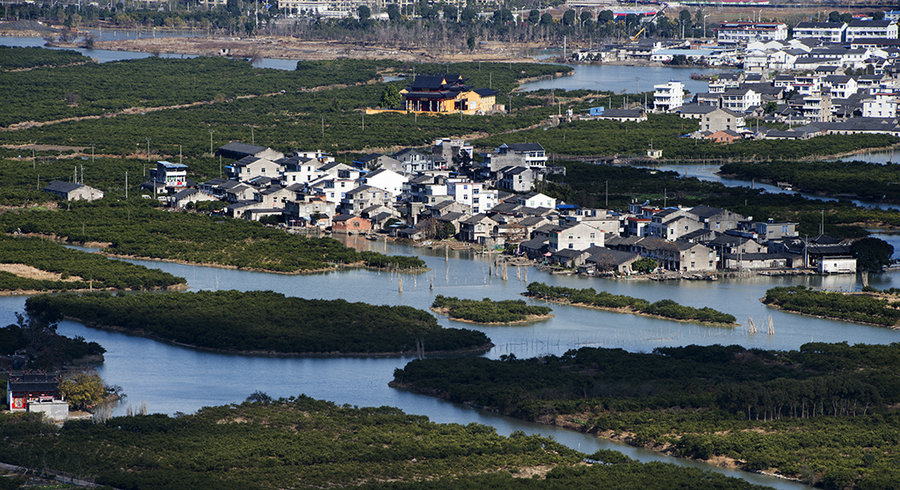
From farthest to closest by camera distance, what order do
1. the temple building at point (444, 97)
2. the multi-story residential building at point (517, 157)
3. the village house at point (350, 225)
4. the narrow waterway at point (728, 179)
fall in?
the temple building at point (444, 97) → the multi-story residential building at point (517, 157) → the narrow waterway at point (728, 179) → the village house at point (350, 225)

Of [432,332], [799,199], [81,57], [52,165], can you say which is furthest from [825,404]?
[81,57]

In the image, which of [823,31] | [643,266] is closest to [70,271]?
[643,266]

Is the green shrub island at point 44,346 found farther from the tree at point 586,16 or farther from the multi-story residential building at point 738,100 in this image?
the tree at point 586,16

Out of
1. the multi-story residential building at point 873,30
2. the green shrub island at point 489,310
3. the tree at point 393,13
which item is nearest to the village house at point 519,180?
the green shrub island at point 489,310

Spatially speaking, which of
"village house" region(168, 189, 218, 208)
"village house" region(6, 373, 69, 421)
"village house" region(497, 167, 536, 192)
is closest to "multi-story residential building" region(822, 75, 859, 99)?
"village house" region(497, 167, 536, 192)

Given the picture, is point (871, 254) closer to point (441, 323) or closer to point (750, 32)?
point (441, 323)

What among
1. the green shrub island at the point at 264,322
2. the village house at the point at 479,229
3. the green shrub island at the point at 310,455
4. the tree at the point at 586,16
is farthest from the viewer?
the tree at the point at 586,16

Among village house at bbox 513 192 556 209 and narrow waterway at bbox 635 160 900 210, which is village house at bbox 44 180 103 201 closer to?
village house at bbox 513 192 556 209
